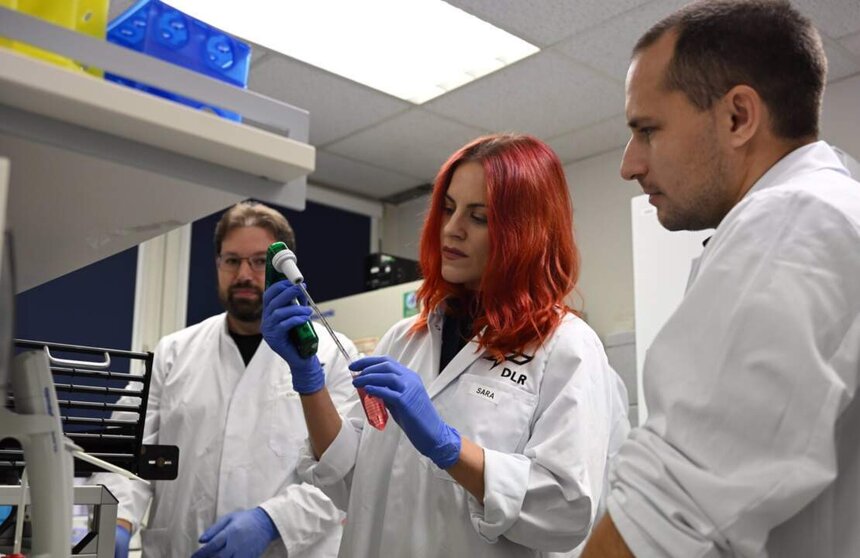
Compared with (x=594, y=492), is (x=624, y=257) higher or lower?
higher

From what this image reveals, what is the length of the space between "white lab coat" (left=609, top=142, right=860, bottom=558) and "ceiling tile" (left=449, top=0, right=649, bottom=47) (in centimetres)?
186

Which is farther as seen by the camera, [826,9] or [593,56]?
[593,56]

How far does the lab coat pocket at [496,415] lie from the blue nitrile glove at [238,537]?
569 mm

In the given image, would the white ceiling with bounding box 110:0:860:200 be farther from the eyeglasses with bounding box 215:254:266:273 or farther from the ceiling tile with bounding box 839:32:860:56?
the eyeglasses with bounding box 215:254:266:273

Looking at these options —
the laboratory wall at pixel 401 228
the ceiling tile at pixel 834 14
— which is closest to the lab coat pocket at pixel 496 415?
the ceiling tile at pixel 834 14

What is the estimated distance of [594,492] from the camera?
4.05 ft

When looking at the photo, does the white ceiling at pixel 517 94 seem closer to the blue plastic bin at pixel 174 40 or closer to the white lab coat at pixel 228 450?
the white lab coat at pixel 228 450

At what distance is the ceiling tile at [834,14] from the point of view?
250 centimetres

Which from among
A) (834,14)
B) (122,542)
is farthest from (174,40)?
(834,14)

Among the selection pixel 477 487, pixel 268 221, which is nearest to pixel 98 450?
pixel 477 487

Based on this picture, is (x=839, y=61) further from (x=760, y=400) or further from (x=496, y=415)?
(x=760, y=400)

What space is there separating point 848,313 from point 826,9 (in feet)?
7.05

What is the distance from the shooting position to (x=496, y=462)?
1168 millimetres

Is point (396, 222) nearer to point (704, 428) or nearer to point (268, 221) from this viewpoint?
point (268, 221)
